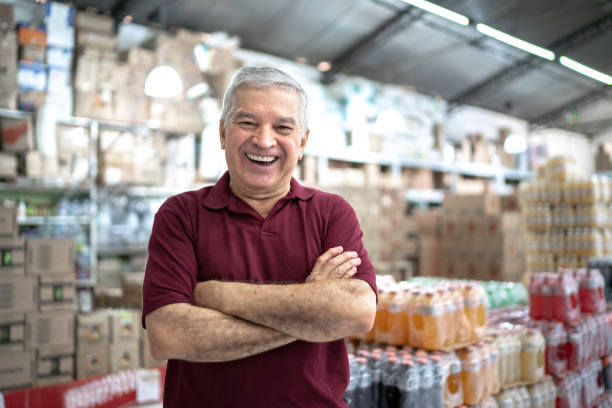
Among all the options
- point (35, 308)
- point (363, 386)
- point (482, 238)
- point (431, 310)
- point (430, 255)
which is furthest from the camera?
point (430, 255)

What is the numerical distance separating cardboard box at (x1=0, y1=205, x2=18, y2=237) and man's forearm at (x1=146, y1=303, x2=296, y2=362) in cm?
355

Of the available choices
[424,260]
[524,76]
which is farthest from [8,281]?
[524,76]

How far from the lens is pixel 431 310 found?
252cm

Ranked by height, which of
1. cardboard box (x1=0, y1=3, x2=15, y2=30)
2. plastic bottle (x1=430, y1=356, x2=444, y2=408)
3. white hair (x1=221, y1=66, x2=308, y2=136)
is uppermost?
cardboard box (x1=0, y1=3, x2=15, y2=30)

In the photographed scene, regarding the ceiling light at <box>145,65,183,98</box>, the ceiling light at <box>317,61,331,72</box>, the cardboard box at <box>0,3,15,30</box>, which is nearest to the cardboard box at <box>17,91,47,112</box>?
the cardboard box at <box>0,3,15,30</box>

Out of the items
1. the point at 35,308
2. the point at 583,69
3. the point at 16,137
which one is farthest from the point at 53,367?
the point at 583,69

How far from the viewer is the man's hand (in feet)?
4.87

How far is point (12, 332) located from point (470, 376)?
3766 millimetres

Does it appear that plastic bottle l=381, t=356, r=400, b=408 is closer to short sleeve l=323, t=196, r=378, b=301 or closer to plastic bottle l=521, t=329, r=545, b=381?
short sleeve l=323, t=196, r=378, b=301

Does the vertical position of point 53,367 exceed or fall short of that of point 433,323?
it falls short

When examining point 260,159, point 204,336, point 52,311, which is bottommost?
point 52,311

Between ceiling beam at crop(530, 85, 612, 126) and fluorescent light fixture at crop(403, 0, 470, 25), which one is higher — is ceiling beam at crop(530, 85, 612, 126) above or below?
above

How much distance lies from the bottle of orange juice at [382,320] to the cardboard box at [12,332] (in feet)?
10.8

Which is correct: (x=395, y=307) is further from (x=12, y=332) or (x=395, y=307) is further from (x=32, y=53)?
(x=32, y=53)
